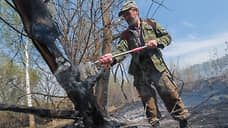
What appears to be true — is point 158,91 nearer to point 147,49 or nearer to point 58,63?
point 147,49

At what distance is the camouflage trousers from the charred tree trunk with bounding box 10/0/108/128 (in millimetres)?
969

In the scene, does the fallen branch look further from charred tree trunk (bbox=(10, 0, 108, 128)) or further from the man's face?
the man's face

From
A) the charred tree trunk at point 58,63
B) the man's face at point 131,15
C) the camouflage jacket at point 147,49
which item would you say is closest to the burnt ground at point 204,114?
the charred tree trunk at point 58,63

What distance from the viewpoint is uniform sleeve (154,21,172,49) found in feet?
6.05

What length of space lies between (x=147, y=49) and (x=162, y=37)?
0.25 metres

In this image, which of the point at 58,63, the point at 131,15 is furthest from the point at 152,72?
the point at 58,63

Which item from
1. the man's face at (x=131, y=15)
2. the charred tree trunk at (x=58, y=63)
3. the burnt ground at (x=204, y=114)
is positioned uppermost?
the man's face at (x=131, y=15)

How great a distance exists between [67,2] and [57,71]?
1846 millimetres

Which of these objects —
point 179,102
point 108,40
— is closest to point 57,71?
point 179,102

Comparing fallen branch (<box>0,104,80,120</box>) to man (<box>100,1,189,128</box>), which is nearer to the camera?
fallen branch (<box>0,104,80,120</box>)

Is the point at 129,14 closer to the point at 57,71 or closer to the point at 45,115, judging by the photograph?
the point at 57,71

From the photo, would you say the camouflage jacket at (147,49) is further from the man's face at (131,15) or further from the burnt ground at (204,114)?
the burnt ground at (204,114)

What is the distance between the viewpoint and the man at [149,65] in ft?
6.20

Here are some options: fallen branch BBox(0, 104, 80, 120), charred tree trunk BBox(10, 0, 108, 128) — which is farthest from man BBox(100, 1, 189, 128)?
fallen branch BBox(0, 104, 80, 120)
